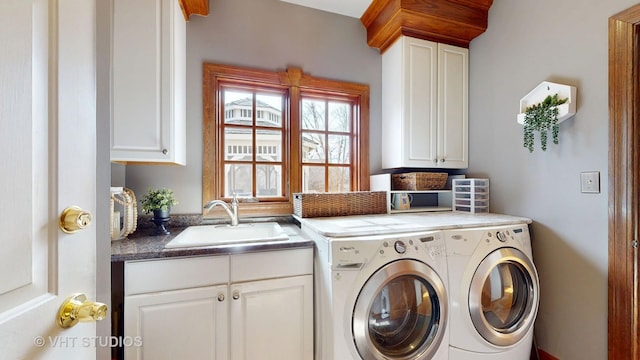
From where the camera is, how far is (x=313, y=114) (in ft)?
7.26

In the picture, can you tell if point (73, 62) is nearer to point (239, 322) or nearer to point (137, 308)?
point (137, 308)

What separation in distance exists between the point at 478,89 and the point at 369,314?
2.00 meters

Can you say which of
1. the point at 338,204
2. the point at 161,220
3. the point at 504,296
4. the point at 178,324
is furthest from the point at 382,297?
the point at 161,220

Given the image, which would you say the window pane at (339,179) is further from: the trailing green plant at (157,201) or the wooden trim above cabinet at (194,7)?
the wooden trim above cabinet at (194,7)

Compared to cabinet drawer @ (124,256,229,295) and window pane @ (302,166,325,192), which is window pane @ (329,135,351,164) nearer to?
window pane @ (302,166,325,192)

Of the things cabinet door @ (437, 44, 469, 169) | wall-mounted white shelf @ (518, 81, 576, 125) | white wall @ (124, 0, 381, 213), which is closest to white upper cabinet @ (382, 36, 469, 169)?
cabinet door @ (437, 44, 469, 169)

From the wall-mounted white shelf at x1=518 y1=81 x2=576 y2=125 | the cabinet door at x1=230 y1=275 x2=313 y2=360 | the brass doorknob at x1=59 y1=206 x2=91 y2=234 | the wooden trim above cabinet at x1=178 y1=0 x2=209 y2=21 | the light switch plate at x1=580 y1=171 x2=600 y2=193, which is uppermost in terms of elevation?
the wooden trim above cabinet at x1=178 y1=0 x2=209 y2=21

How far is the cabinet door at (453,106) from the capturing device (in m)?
2.14

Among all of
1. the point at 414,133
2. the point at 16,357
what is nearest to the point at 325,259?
the point at 16,357

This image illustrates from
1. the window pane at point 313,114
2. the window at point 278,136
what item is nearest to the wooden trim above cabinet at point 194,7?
the window at point 278,136

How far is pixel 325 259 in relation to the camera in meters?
1.30

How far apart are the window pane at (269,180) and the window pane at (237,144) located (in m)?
0.14

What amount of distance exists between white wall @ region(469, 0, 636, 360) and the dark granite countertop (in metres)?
1.56

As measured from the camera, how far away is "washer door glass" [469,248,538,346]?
1.42 m
